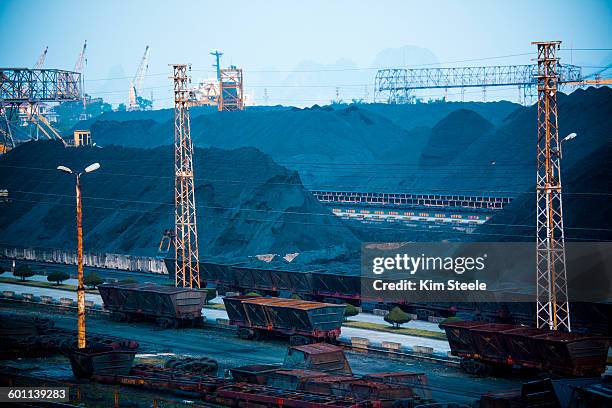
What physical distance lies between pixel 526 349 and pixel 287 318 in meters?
12.8

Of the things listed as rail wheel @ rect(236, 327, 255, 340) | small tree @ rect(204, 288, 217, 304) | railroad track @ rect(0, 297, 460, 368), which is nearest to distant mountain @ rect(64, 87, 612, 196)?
small tree @ rect(204, 288, 217, 304)

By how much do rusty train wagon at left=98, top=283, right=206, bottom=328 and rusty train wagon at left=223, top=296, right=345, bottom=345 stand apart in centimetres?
291

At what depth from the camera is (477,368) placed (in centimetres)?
3672

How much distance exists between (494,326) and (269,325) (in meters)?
11.9

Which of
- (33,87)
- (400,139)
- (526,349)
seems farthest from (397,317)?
(400,139)

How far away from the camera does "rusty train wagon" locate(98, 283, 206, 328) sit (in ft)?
157

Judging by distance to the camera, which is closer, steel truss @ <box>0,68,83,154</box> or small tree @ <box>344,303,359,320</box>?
small tree @ <box>344,303,359,320</box>

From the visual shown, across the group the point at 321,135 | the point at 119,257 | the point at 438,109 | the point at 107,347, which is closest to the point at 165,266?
the point at 119,257

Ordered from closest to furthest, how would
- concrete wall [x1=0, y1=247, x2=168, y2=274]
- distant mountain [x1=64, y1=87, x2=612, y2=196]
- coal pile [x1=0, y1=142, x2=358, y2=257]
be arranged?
concrete wall [x1=0, y1=247, x2=168, y2=274], coal pile [x1=0, y1=142, x2=358, y2=257], distant mountain [x1=64, y1=87, x2=612, y2=196]

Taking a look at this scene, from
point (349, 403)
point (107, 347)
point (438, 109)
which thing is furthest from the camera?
point (438, 109)

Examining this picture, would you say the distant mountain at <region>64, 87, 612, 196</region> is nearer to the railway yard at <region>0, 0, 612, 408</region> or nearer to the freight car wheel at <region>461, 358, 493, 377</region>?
the railway yard at <region>0, 0, 612, 408</region>

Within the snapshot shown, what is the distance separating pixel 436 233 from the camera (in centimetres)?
8275

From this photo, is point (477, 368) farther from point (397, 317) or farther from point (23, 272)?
point (23, 272)

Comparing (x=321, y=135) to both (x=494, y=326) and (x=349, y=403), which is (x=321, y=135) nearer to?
(x=494, y=326)
